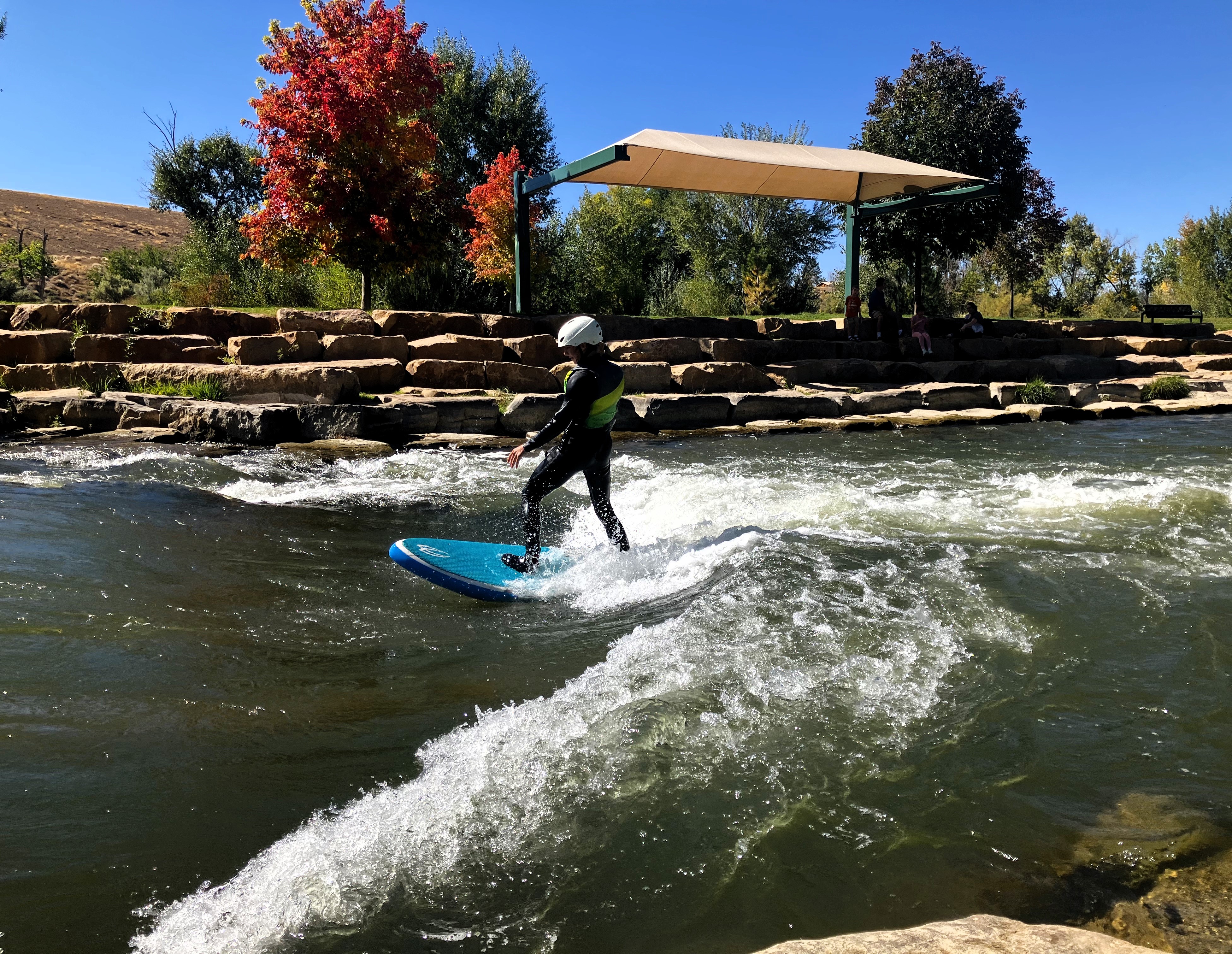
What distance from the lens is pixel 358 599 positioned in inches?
180

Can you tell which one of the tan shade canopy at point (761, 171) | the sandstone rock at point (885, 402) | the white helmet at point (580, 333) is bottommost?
the sandstone rock at point (885, 402)

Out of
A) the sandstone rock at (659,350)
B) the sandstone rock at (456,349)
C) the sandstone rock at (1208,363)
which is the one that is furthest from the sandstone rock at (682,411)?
the sandstone rock at (1208,363)

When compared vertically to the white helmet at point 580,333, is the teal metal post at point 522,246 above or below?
above

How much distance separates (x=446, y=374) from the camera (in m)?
12.4

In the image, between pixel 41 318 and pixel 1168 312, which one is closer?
pixel 41 318

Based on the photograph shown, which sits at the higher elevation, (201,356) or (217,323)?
(217,323)

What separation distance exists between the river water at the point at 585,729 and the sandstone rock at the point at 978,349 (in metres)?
11.4

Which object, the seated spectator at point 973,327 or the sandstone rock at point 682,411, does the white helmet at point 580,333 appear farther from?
the seated spectator at point 973,327

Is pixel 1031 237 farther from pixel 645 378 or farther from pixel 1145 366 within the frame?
pixel 645 378

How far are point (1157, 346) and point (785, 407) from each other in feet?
32.8

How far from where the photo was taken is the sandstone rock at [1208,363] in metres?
17.1

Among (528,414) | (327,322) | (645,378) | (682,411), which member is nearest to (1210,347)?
(645,378)

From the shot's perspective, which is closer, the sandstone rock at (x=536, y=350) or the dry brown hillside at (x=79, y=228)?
the sandstone rock at (x=536, y=350)

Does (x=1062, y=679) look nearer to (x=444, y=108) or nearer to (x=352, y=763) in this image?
(x=352, y=763)
